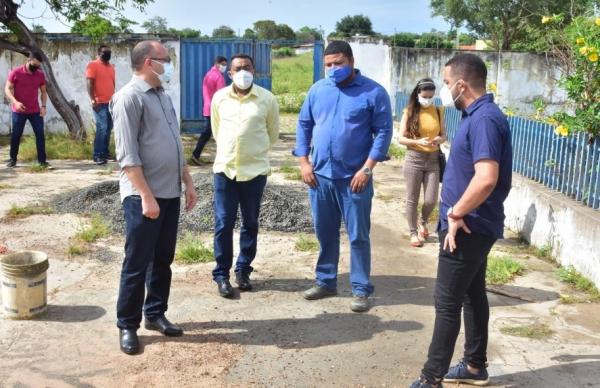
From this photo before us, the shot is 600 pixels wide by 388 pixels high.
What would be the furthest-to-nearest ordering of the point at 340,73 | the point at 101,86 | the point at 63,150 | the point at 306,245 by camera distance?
the point at 63,150
the point at 101,86
the point at 306,245
the point at 340,73

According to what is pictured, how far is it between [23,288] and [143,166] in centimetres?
139

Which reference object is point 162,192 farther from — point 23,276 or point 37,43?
point 37,43

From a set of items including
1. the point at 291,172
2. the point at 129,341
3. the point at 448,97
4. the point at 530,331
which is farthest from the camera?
the point at 291,172

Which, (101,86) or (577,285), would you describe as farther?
(101,86)

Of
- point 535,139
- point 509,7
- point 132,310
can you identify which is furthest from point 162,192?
point 509,7

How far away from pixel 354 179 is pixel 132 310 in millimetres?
1873

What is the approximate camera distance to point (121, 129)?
3902 mm

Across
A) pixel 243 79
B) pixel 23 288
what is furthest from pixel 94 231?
pixel 243 79

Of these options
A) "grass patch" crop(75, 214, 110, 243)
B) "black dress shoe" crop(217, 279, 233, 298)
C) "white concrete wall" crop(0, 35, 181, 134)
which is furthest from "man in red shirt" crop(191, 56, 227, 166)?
"black dress shoe" crop(217, 279, 233, 298)

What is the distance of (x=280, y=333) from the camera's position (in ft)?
14.7

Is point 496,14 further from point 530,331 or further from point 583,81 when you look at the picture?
point 530,331

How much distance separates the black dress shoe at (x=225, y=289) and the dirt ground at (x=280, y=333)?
0.08 meters

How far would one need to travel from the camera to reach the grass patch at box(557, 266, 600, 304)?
5.25 meters

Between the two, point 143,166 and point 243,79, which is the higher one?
point 243,79
